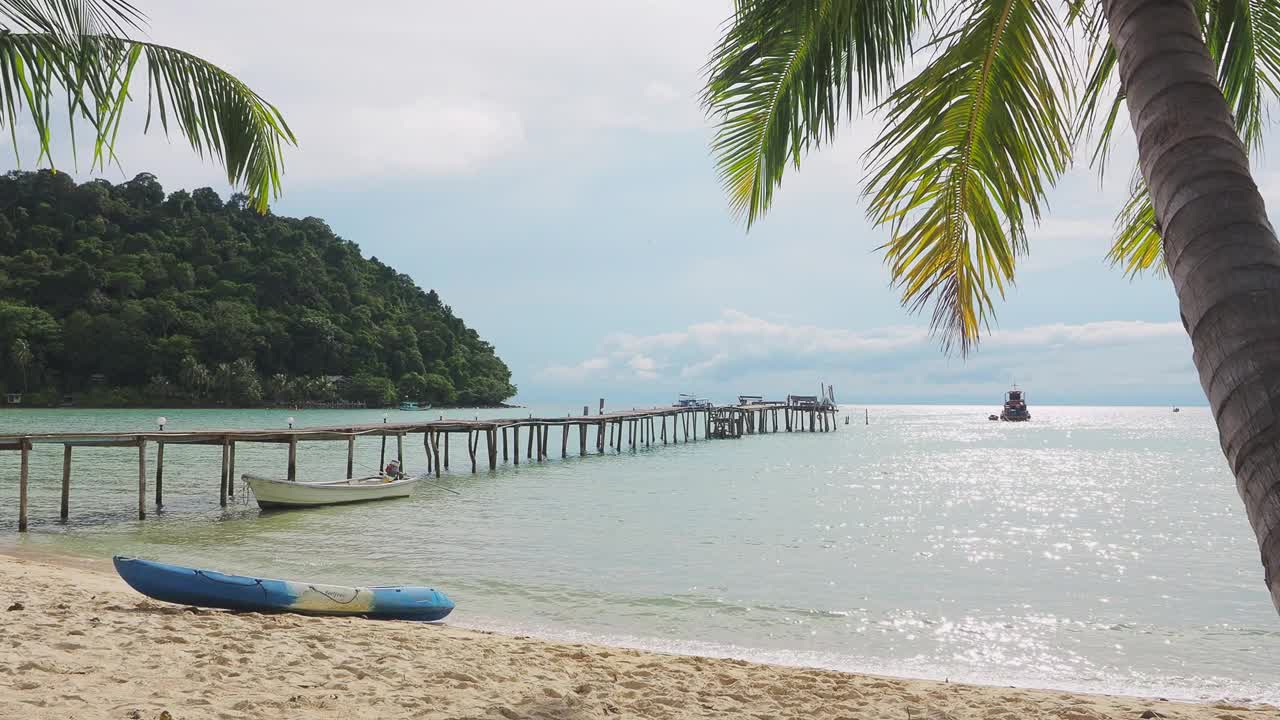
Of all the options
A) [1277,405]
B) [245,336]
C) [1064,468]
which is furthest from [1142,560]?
[245,336]

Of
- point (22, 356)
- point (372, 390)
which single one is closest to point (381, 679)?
point (22, 356)

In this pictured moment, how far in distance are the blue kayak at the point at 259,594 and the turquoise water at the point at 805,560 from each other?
1508 mm

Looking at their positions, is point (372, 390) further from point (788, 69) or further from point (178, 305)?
point (788, 69)

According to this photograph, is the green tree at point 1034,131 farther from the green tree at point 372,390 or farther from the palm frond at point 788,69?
the green tree at point 372,390

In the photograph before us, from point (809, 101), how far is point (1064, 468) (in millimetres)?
38442

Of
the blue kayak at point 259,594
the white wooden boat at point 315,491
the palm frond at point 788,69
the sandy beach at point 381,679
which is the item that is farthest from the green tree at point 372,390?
the palm frond at point 788,69

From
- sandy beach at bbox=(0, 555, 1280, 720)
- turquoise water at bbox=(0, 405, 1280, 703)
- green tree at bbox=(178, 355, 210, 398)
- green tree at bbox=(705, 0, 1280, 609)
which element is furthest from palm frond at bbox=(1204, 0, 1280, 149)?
green tree at bbox=(178, 355, 210, 398)

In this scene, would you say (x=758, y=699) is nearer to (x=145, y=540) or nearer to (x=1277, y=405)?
(x=1277, y=405)

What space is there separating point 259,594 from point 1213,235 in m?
A: 7.36

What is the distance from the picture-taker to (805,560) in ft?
44.7

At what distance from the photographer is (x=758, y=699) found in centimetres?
561

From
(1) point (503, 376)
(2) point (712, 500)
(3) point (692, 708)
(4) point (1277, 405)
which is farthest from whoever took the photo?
(1) point (503, 376)

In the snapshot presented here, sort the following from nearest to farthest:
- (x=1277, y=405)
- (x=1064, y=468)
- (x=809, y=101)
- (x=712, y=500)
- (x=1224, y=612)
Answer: (x=1277, y=405), (x=809, y=101), (x=1224, y=612), (x=712, y=500), (x=1064, y=468)

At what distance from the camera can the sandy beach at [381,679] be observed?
4695 millimetres
